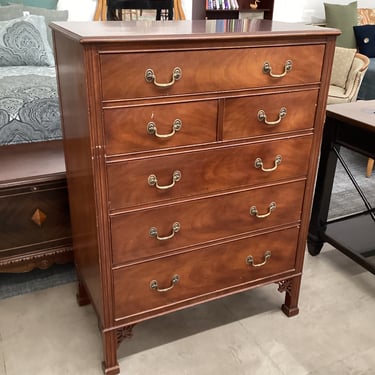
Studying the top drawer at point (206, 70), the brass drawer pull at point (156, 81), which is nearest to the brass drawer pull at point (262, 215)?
the top drawer at point (206, 70)

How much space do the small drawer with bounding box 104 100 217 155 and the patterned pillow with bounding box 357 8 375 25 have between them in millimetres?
4537

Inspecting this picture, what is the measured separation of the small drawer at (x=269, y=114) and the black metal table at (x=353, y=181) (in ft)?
1.47

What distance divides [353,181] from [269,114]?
2.87ft

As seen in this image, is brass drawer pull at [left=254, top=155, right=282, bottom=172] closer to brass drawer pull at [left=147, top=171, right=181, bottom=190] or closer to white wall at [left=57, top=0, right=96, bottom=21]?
brass drawer pull at [left=147, top=171, right=181, bottom=190]

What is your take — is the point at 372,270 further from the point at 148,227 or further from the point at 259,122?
the point at 148,227

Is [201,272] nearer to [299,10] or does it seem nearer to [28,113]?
[28,113]

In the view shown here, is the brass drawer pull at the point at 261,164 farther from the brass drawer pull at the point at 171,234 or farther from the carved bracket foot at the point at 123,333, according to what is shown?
the carved bracket foot at the point at 123,333

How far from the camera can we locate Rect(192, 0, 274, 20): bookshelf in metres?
4.30

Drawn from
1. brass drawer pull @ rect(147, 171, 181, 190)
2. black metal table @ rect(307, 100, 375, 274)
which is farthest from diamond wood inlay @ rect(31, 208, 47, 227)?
black metal table @ rect(307, 100, 375, 274)

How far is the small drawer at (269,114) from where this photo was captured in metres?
1.34

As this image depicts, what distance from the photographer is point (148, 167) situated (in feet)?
4.19

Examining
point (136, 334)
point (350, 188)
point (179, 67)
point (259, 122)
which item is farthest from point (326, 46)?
point (350, 188)

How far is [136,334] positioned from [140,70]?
1021 mm

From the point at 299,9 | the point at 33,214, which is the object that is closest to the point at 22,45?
the point at 33,214
